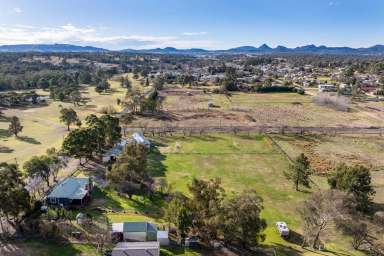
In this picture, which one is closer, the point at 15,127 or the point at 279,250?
the point at 279,250

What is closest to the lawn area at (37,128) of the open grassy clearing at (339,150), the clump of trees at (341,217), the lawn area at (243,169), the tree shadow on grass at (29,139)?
the tree shadow on grass at (29,139)

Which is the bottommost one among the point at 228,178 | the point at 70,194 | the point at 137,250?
the point at 228,178

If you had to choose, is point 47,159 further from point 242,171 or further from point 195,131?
point 195,131

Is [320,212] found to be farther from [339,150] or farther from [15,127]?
[15,127]

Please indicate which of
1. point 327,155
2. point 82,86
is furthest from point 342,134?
point 82,86

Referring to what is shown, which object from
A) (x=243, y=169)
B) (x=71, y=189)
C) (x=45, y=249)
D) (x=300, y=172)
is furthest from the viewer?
(x=243, y=169)

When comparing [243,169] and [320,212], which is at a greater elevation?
[320,212]

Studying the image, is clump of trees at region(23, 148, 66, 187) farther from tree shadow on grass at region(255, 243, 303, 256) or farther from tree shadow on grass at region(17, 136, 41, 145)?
tree shadow on grass at region(255, 243, 303, 256)

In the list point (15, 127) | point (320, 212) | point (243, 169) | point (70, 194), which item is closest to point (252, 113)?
point (243, 169)
